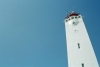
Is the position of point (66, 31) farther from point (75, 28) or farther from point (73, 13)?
point (73, 13)

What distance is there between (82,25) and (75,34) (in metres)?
2.36

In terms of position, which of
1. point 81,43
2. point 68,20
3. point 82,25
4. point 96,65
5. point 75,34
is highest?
point 68,20

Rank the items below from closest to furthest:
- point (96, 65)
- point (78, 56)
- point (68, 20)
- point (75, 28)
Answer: point (96, 65) < point (78, 56) < point (75, 28) < point (68, 20)

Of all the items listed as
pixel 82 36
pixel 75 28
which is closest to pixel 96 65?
pixel 82 36

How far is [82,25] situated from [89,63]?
26.5 ft

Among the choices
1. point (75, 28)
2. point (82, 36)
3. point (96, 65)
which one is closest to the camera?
point (96, 65)

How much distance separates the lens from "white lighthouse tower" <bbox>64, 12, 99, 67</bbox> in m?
26.2

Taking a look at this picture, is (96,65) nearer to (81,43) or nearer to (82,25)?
(81,43)

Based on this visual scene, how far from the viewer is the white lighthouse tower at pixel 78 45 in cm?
2620

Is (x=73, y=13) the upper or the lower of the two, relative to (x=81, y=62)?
upper

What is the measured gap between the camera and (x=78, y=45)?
28516 millimetres

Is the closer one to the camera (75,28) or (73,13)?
(75,28)

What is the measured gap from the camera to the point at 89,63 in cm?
2566

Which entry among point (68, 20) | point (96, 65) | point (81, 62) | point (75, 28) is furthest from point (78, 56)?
point (68, 20)
